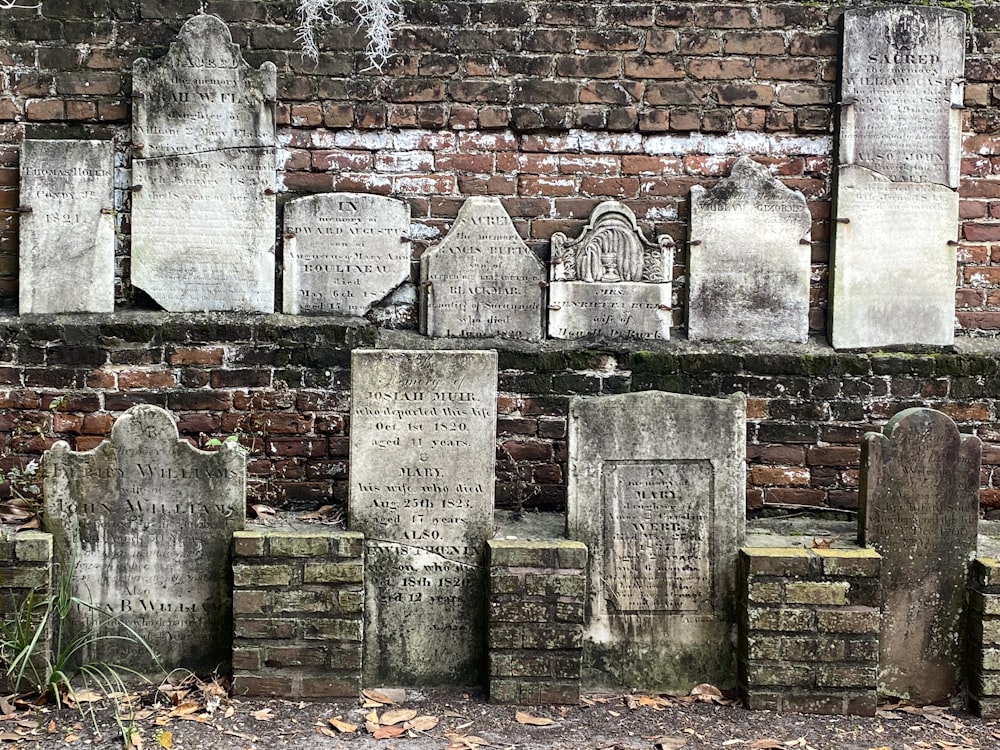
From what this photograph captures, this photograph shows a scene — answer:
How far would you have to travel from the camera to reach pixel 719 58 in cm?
589

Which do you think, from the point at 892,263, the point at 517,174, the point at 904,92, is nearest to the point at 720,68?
the point at 904,92

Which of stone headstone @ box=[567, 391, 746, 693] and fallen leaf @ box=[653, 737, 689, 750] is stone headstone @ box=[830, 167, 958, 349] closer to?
stone headstone @ box=[567, 391, 746, 693]

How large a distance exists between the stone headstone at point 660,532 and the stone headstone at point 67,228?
9.48 feet

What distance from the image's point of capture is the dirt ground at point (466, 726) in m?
3.83


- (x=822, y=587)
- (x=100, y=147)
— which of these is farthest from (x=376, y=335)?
(x=822, y=587)

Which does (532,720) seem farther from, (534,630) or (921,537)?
(921,537)

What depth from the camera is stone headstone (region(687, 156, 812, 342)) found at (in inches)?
232

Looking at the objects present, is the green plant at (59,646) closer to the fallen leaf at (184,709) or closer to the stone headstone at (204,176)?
the fallen leaf at (184,709)

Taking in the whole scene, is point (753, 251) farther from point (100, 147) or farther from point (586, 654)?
point (100, 147)

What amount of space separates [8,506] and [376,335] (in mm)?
1961

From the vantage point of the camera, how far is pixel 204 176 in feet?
19.0

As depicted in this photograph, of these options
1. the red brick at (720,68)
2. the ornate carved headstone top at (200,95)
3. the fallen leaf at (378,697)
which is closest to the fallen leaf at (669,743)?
the fallen leaf at (378,697)

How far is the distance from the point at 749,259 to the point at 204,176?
9.70 feet

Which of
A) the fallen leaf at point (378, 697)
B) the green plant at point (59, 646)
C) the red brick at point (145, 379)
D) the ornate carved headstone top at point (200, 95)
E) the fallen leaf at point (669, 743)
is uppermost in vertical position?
the ornate carved headstone top at point (200, 95)
